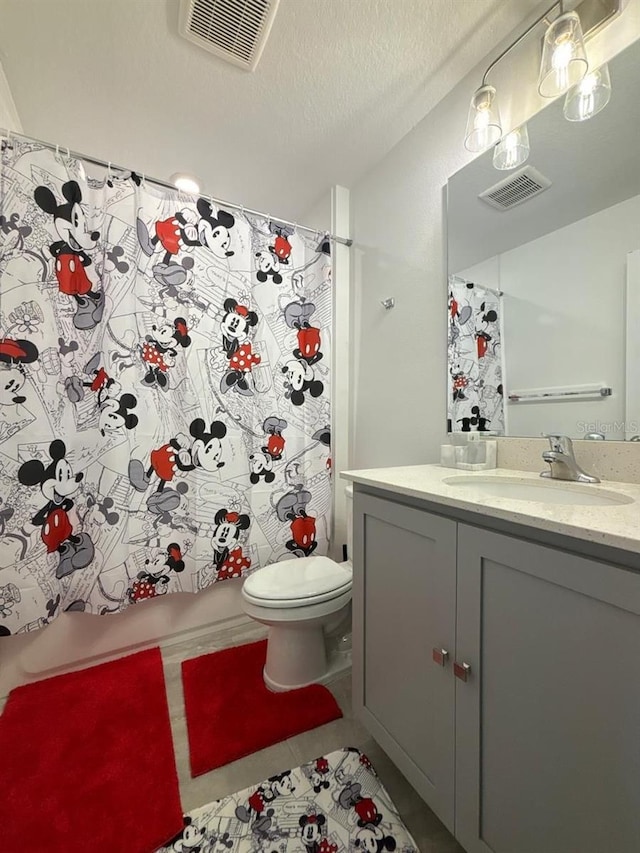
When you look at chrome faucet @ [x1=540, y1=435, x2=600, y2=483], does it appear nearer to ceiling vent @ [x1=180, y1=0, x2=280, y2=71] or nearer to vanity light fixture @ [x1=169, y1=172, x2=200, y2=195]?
ceiling vent @ [x1=180, y1=0, x2=280, y2=71]

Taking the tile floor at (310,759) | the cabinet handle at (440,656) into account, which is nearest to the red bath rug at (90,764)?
the tile floor at (310,759)

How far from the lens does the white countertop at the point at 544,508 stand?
535 millimetres

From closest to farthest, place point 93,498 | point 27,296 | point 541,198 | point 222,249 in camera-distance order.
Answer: point 541,198, point 27,296, point 93,498, point 222,249

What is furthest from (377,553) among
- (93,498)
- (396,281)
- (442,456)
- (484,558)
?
(396,281)

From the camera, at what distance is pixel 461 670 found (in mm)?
733

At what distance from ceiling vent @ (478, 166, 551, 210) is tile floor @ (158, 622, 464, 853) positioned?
5.99ft

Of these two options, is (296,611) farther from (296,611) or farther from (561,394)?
(561,394)

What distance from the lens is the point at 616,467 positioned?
0.94 meters

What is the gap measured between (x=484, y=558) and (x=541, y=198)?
1.13 m

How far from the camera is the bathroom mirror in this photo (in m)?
0.93

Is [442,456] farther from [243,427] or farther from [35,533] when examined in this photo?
[35,533]

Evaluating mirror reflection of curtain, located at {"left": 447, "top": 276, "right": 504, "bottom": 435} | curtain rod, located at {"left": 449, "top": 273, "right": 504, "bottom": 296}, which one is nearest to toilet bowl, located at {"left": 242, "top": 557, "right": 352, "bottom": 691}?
mirror reflection of curtain, located at {"left": 447, "top": 276, "right": 504, "bottom": 435}

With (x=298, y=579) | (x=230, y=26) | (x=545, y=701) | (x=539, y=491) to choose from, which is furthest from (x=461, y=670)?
(x=230, y=26)

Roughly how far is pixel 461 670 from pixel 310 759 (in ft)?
2.27
